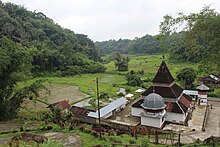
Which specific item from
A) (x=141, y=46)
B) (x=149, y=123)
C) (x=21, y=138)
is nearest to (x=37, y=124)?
(x=21, y=138)

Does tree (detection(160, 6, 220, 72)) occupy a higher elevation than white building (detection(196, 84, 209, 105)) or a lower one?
higher

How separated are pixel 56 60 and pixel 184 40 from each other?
47.9 metres

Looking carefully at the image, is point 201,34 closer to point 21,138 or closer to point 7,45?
point 21,138

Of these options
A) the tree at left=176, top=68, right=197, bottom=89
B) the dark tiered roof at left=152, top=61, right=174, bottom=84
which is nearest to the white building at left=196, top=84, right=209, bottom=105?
the dark tiered roof at left=152, top=61, right=174, bottom=84

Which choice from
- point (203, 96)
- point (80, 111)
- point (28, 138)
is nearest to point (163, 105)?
point (80, 111)

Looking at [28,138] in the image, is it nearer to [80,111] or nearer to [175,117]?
[80,111]

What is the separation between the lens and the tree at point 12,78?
21188mm

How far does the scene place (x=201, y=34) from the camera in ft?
33.6

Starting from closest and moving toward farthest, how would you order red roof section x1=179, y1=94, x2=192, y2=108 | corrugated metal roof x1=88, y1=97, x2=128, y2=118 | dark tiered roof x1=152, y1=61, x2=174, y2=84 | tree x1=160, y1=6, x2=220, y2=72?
tree x1=160, y1=6, x2=220, y2=72, corrugated metal roof x1=88, y1=97, x2=128, y2=118, red roof section x1=179, y1=94, x2=192, y2=108, dark tiered roof x1=152, y1=61, x2=174, y2=84

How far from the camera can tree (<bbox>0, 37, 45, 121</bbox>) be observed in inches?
834

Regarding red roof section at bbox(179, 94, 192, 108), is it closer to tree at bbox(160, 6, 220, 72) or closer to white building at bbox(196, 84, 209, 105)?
white building at bbox(196, 84, 209, 105)

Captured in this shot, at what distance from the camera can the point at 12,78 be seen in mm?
21375

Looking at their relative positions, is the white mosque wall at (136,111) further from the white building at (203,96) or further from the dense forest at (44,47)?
the dense forest at (44,47)

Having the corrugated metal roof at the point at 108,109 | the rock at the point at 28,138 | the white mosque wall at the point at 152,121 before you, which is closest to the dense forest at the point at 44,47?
the corrugated metal roof at the point at 108,109
